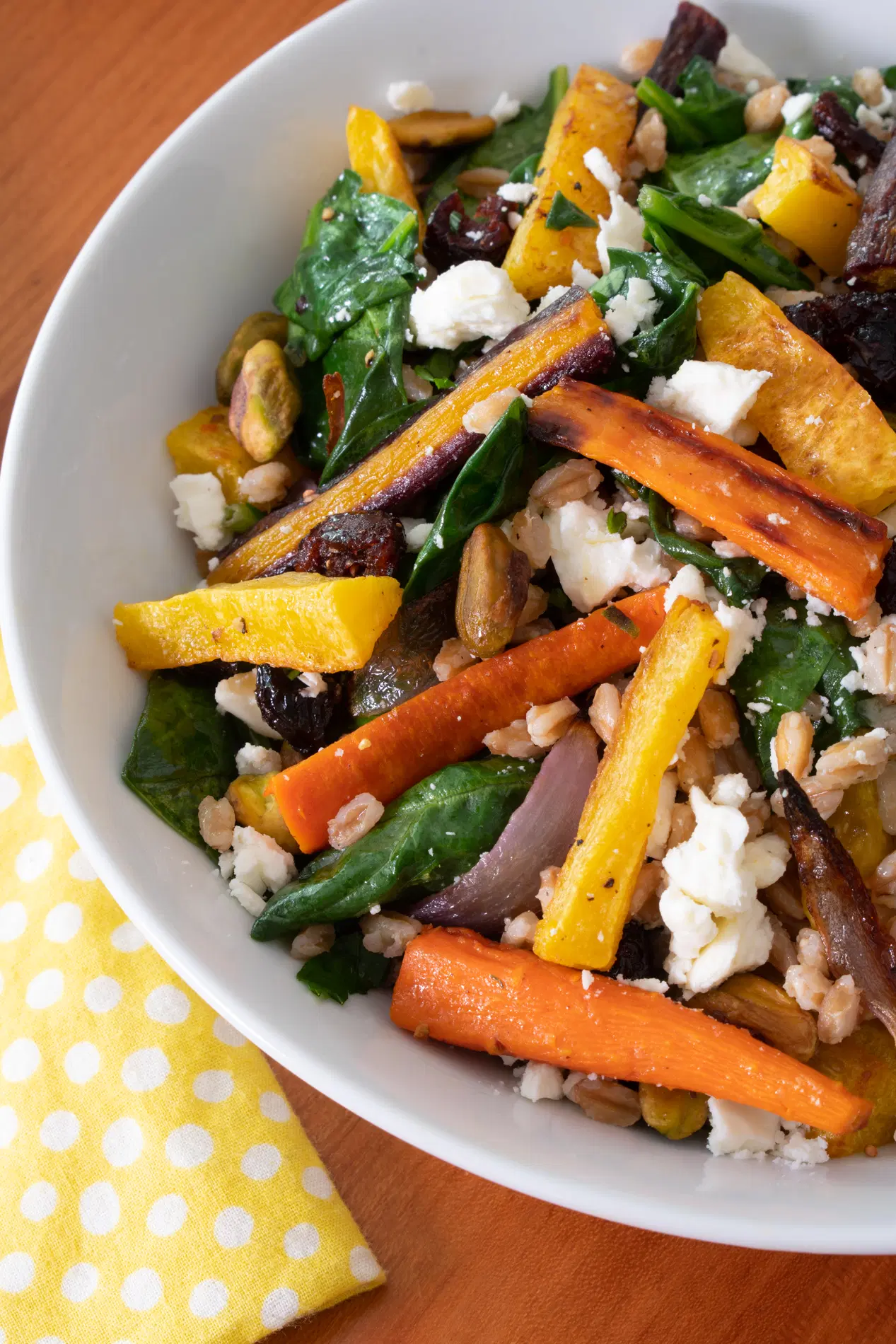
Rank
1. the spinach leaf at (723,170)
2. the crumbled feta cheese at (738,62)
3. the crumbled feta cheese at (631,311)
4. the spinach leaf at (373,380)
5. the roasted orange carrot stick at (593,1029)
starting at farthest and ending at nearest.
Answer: the crumbled feta cheese at (738,62), the spinach leaf at (723,170), the spinach leaf at (373,380), the crumbled feta cheese at (631,311), the roasted orange carrot stick at (593,1029)

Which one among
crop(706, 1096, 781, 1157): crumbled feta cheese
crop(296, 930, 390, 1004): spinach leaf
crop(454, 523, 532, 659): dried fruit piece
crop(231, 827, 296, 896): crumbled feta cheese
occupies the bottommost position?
crop(706, 1096, 781, 1157): crumbled feta cheese

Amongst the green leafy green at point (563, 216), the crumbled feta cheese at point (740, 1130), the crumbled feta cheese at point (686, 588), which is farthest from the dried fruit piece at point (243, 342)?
the crumbled feta cheese at point (740, 1130)

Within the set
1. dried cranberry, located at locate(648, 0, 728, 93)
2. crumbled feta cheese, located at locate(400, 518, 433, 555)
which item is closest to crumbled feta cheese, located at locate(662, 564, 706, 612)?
crumbled feta cheese, located at locate(400, 518, 433, 555)

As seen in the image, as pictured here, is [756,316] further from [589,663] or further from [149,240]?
[149,240]

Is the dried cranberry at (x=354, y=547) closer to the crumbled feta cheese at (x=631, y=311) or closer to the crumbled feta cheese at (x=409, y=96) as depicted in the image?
the crumbled feta cheese at (x=631, y=311)

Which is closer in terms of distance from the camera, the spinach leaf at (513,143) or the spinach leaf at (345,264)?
the spinach leaf at (345,264)

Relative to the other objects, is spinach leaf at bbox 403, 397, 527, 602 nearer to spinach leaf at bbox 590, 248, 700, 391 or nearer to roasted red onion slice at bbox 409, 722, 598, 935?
spinach leaf at bbox 590, 248, 700, 391

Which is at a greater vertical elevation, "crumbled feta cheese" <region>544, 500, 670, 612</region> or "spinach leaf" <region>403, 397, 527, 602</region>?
"spinach leaf" <region>403, 397, 527, 602</region>
